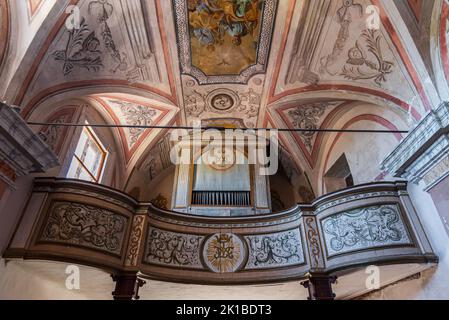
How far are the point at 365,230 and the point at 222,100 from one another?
5.37 m

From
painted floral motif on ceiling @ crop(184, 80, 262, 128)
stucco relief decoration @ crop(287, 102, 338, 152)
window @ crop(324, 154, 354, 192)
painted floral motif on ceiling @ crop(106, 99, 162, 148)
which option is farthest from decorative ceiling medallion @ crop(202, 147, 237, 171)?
window @ crop(324, 154, 354, 192)

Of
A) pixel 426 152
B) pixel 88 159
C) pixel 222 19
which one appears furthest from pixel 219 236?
pixel 222 19

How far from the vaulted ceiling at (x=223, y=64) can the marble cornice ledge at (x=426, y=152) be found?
2.48ft

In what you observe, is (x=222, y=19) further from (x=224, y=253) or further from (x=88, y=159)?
(x=224, y=253)

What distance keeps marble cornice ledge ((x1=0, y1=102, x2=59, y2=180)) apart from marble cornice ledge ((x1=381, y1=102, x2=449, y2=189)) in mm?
6087

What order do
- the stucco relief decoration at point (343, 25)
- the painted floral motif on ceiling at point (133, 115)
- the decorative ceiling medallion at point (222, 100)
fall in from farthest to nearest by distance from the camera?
the decorative ceiling medallion at point (222, 100)
the painted floral motif on ceiling at point (133, 115)
the stucco relief decoration at point (343, 25)

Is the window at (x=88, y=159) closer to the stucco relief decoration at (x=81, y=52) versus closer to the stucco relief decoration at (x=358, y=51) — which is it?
the stucco relief decoration at (x=81, y=52)

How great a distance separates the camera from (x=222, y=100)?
9289 mm

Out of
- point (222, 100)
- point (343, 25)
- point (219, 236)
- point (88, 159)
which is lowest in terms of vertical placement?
point (219, 236)

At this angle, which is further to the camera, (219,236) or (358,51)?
(219,236)

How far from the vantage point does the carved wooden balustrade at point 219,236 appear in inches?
213

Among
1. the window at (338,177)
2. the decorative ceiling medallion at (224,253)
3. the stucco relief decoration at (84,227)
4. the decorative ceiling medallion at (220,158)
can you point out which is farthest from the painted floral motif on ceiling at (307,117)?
the stucco relief decoration at (84,227)

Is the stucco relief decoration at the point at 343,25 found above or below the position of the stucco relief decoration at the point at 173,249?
above
